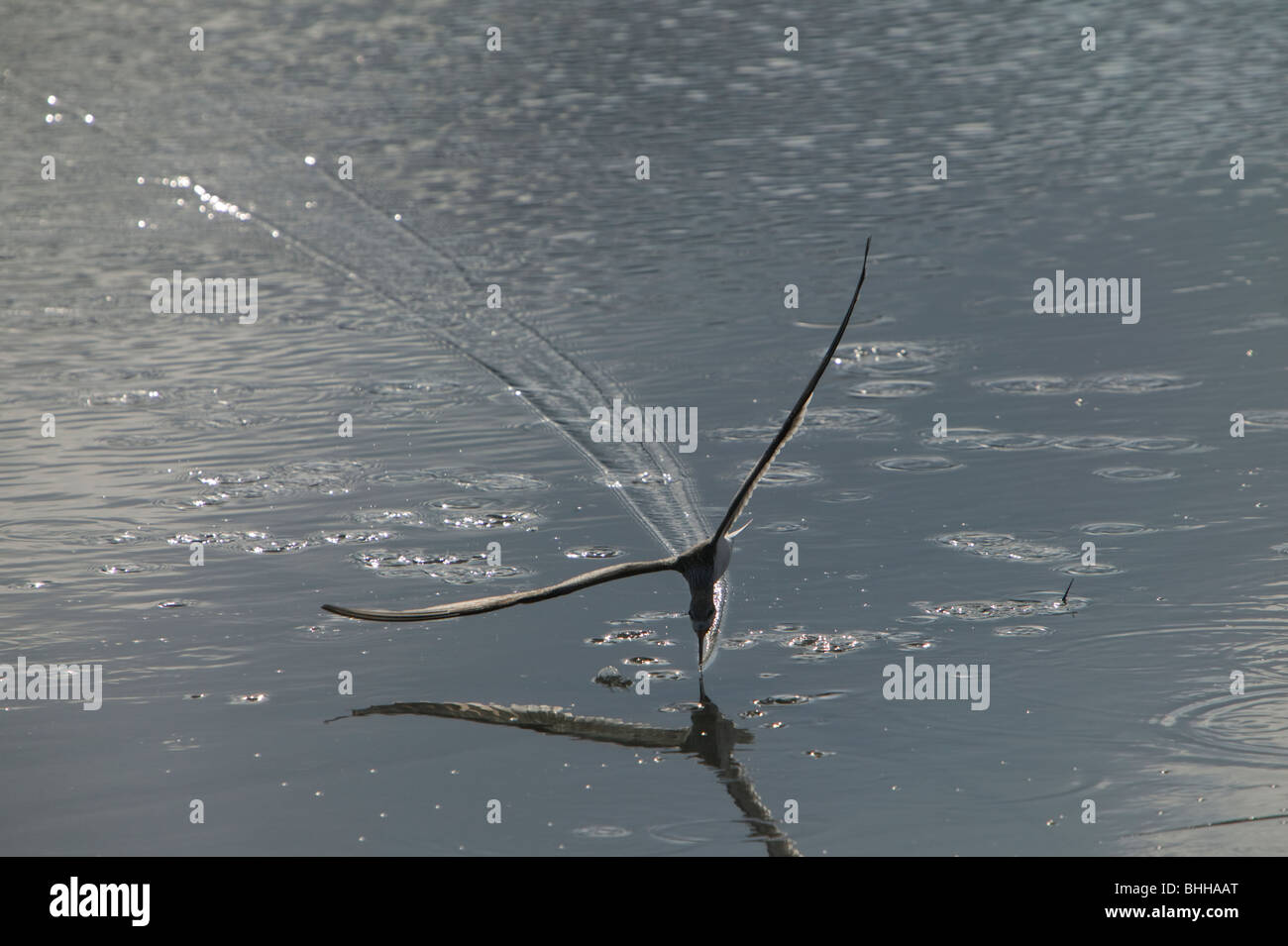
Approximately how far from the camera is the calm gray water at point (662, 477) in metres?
6.17

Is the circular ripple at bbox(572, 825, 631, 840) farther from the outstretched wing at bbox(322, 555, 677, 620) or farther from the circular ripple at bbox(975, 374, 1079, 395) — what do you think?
the circular ripple at bbox(975, 374, 1079, 395)

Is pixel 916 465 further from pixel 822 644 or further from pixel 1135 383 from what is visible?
pixel 822 644

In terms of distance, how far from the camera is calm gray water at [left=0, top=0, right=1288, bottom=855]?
617 centimetres

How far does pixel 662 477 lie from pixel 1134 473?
2.80 m

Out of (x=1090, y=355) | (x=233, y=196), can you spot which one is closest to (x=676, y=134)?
(x=233, y=196)

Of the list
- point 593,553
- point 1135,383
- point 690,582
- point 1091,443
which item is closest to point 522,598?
point 690,582

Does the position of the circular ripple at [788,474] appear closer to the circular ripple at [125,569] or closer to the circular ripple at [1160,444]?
the circular ripple at [1160,444]

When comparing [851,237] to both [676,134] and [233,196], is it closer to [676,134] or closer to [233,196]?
[676,134]

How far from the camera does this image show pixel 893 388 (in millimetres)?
10672

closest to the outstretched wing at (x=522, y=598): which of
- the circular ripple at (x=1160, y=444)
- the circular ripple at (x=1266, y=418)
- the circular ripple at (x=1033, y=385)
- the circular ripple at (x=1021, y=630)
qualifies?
the circular ripple at (x=1021, y=630)

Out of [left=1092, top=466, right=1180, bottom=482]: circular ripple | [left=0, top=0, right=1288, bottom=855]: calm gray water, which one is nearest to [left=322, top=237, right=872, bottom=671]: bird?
[left=0, top=0, right=1288, bottom=855]: calm gray water

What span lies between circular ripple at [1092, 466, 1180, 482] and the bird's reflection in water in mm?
3328

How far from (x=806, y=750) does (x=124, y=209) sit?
542 inches

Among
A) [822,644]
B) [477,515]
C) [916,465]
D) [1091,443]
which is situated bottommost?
[822,644]
